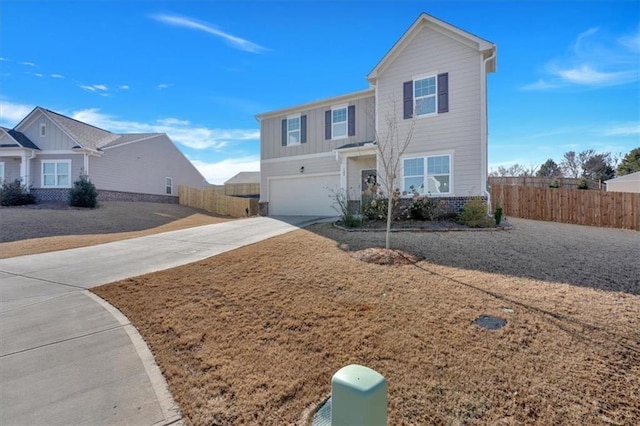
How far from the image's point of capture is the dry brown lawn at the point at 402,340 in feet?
8.32

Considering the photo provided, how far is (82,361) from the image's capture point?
331 centimetres

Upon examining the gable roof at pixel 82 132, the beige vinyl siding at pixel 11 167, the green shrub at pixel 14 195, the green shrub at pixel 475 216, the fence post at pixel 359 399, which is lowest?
the fence post at pixel 359 399

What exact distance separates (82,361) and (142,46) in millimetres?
12639

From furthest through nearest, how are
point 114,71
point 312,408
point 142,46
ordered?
point 114,71 → point 142,46 → point 312,408

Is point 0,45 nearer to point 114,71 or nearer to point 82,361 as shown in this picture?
point 114,71

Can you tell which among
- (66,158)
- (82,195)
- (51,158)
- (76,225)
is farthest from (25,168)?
(76,225)

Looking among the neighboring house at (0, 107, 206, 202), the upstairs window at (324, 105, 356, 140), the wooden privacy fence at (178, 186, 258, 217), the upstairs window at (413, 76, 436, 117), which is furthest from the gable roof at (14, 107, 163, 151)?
the upstairs window at (413, 76, 436, 117)

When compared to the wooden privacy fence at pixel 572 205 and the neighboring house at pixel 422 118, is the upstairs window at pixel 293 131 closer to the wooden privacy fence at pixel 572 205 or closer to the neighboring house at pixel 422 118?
the neighboring house at pixel 422 118

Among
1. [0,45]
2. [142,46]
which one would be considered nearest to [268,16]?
[142,46]

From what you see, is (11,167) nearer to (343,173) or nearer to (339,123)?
(339,123)

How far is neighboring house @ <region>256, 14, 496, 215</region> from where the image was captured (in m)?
11.6

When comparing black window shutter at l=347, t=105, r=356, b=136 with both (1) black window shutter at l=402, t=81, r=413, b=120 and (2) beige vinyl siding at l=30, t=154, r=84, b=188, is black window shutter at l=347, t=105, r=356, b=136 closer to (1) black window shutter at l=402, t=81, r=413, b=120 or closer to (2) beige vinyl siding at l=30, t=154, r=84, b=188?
(1) black window shutter at l=402, t=81, r=413, b=120

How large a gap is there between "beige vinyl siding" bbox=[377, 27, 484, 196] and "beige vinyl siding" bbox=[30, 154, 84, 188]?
69.8ft

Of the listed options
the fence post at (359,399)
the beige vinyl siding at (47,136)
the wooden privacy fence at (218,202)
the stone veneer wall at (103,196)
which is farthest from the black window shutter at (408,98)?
the beige vinyl siding at (47,136)
